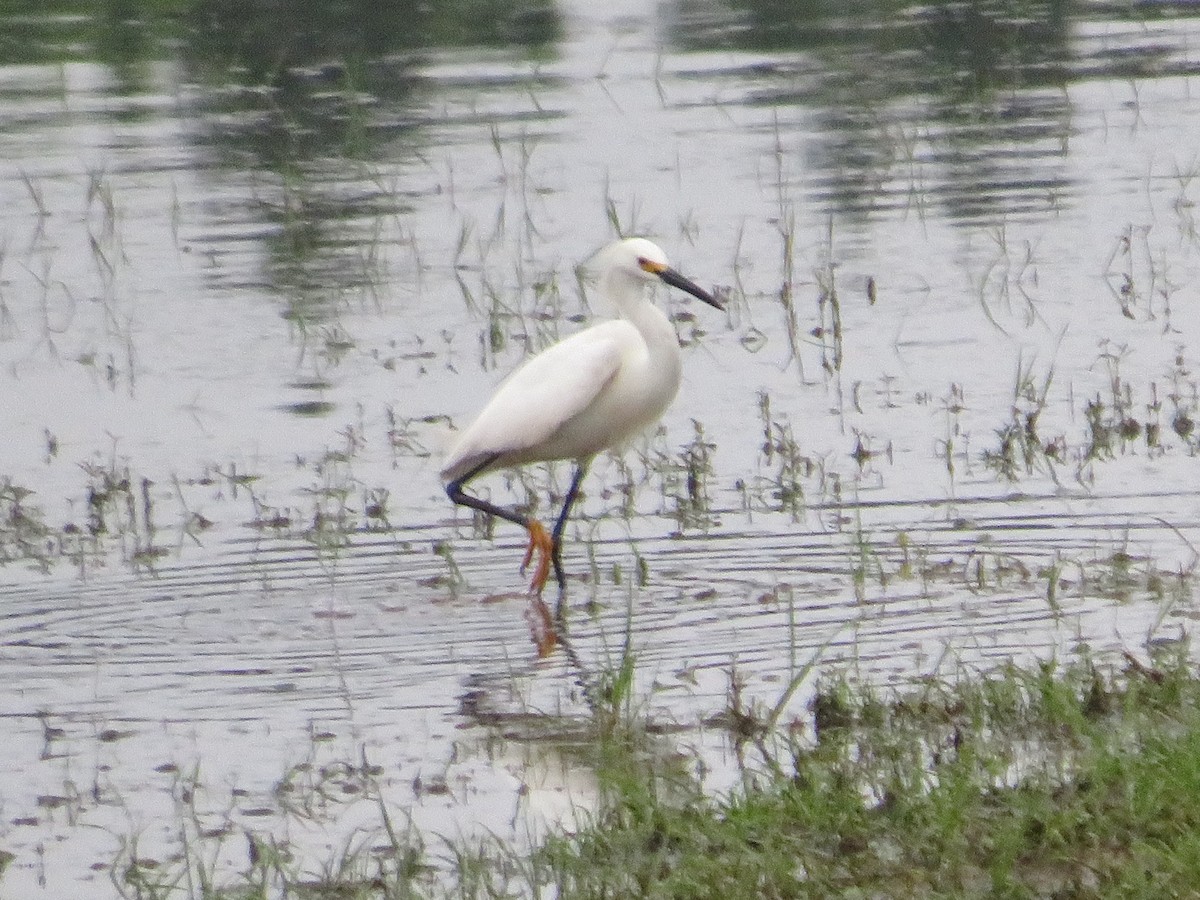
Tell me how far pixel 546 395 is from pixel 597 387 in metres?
0.16

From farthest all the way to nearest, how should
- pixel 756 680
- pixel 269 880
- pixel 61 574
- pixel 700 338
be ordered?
pixel 700 338
pixel 61 574
pixel 756 680
pixel 269 880

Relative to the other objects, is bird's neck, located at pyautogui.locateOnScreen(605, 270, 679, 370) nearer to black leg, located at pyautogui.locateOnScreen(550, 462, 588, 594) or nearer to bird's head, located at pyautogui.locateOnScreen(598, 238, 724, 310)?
bird's head, located at pyautogui.locateOnScreen(598, 238, 724, 310)

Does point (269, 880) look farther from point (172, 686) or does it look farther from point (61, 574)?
point (61, 574)

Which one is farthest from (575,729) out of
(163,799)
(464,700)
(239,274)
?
(239,274)

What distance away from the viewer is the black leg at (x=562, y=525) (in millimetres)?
7371

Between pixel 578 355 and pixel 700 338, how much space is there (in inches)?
104

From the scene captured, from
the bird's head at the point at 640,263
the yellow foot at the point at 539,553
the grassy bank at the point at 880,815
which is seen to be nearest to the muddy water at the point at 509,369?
Answer: the yellow foot at the point at 539,553

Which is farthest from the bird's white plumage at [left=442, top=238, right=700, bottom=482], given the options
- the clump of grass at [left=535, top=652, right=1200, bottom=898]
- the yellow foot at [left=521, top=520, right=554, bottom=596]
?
the clump of grass at [left=535, top=652, right=1200, bottom=898]

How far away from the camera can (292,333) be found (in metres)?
10.5

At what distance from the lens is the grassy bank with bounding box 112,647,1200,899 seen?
434 centimetres

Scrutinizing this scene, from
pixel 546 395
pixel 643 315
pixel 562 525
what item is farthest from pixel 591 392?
pixel 562 525

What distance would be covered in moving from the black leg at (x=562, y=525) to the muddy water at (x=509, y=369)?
122mm

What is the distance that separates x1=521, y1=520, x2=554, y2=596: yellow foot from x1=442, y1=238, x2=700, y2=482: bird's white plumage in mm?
305

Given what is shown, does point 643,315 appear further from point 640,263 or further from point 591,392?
point 591,392
